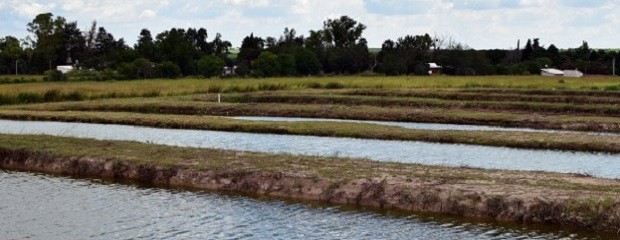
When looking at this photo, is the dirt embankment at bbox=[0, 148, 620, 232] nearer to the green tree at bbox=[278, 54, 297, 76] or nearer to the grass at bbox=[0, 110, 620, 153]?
the grass at bbox=[0, 110, 620, 153]

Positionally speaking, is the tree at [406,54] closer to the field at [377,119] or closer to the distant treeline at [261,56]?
the distant treeline at [261,56]

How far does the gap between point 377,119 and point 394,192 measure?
993 inches

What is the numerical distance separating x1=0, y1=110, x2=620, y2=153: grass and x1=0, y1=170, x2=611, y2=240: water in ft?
45.8

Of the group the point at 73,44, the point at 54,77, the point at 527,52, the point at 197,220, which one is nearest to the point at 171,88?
the point at 54,77

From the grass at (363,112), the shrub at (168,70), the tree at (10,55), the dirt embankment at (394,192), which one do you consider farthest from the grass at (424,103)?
the tree at (10,55)

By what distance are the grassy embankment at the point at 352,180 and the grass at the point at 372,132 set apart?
9262mm

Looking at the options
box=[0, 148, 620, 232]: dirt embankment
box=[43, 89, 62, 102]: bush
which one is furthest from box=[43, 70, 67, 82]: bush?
box=[0, 148, 620, 232]: dirt embankment

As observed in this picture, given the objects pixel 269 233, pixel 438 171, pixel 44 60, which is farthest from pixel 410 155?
pixel 44 60

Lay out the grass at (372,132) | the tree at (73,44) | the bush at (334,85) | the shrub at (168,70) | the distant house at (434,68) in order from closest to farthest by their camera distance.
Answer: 1. the grass at (372,132)
2. the bush at (334,85)
3. the shrub at (168,70)
4. the distant house at (434,68)
5. the tree at (73,44)

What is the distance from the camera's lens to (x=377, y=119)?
145 feet

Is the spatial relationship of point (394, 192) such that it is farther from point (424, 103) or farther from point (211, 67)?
point (211, 67)

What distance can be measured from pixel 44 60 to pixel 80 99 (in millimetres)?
81124

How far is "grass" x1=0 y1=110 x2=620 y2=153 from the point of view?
3044 centimetres

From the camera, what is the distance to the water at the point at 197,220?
52.6 feet
